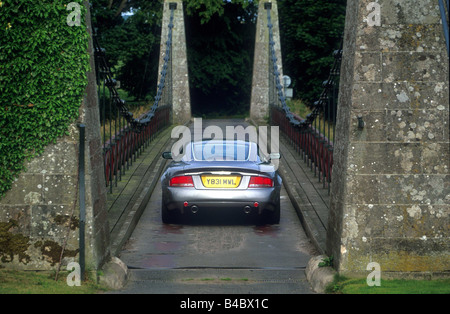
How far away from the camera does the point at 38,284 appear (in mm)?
7484

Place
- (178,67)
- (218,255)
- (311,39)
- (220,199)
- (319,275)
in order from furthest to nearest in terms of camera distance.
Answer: (311,39) < (178,67) < (220,199) < (218,255) < (319,275)

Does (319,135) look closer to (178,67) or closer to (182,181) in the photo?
(182,181)

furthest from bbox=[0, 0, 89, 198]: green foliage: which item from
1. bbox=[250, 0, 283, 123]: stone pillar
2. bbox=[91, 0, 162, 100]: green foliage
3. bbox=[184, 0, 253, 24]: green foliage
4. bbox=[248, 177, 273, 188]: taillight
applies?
bbox=[184, 0, 253, 24]: green foliage

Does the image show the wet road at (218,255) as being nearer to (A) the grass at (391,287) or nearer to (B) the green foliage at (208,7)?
(A) the grass at (391,287)

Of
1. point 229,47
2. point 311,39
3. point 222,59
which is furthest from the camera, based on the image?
point 229,47

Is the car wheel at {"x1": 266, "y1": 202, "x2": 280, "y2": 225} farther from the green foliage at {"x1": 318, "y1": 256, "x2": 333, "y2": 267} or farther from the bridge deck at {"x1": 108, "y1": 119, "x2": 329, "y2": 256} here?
the green foliage at {"x1": 318, "y1": 256, "x2": 333, "y2": 267}

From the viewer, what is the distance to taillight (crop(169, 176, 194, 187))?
1188cm

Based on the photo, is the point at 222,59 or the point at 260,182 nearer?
the point at 260,182

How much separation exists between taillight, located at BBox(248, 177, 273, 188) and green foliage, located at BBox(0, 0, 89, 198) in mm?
4369

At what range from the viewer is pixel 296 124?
19406 mm

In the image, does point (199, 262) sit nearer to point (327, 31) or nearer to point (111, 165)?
point (111, 165)

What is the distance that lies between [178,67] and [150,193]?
2206cm

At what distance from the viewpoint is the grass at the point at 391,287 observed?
7284 mm

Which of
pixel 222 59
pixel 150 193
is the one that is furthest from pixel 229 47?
pixel 150 193
